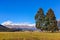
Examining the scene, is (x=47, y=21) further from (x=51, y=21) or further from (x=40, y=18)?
(x=40, y=18)

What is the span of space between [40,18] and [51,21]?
7745 millimetres

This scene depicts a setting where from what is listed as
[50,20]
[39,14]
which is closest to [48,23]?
[50,20]

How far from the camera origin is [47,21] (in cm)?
9594

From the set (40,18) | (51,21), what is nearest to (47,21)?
(51,21)

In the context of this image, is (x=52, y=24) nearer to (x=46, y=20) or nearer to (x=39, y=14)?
(x=46, y=20)

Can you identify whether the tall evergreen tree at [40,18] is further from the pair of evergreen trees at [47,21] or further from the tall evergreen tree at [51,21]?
the tall evergreen tree at [51,21]

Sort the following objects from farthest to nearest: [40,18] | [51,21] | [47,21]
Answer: [40,18]
[47,21]
[51,21]

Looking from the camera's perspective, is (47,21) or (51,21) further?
(47,21)

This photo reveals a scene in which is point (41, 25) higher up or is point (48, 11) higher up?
point (48, 11)

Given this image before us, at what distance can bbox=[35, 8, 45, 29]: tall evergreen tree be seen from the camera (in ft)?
323

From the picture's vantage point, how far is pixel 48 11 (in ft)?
322

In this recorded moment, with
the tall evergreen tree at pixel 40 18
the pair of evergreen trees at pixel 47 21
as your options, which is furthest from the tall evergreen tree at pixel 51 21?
the tall evergreen tree at pixel 40 18

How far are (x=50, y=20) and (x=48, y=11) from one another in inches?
201

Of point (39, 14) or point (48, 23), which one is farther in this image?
point (39, 14)
